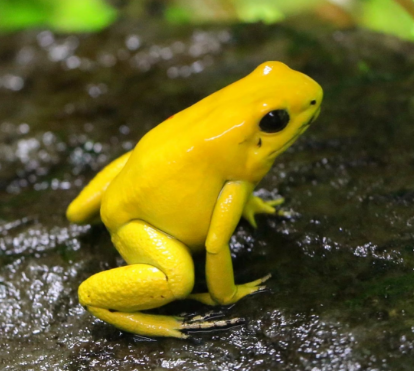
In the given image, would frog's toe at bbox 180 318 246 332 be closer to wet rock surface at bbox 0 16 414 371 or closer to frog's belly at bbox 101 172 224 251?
wet rock surface at bbox 0 16 414 371

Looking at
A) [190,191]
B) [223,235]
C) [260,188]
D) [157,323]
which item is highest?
[190,191]

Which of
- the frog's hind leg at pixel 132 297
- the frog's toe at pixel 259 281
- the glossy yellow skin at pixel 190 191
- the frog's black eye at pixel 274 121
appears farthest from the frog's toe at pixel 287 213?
the frog's hind leg at pixel 132 297

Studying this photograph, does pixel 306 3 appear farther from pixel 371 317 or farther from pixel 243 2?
pixel 371 317

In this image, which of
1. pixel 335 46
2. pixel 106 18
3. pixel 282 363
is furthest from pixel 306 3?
pixel 282 363

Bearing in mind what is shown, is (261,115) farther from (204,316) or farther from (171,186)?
(204,316)

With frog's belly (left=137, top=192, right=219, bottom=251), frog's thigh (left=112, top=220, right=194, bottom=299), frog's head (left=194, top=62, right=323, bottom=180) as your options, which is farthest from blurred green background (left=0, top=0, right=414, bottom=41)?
frog's thigh (left=112, top=220, right=194, bottom=299)

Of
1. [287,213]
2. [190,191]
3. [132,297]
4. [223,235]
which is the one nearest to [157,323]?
[132,297]
